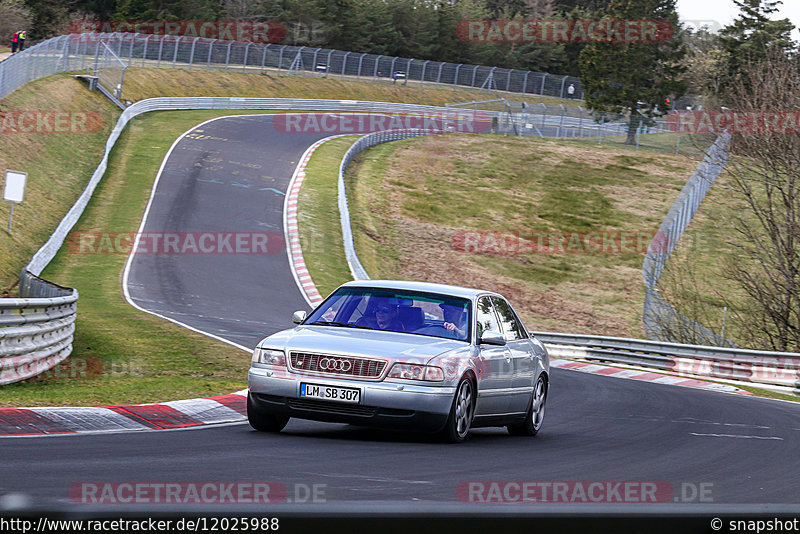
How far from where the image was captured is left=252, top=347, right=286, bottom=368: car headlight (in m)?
9.41

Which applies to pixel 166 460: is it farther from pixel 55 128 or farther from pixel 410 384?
pixel 55 128

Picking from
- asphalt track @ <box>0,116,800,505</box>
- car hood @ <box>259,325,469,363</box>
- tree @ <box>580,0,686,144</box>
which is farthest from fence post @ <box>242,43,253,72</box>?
car hood @ <box>259,325,469,363</box>

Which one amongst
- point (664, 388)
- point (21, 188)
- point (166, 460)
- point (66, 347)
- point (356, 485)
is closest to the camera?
point (356, 485)

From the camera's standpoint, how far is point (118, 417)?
999cm

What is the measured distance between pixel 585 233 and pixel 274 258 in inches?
814

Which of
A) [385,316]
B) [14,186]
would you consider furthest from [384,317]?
[14,186]

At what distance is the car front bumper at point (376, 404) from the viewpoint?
9172 mm

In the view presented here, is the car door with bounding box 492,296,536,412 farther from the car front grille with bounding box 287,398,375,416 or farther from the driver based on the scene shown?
the car front grille with bounding box 287,398,375,416

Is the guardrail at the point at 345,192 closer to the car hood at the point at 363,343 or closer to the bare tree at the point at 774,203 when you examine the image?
the bare tree at the point at 774,203

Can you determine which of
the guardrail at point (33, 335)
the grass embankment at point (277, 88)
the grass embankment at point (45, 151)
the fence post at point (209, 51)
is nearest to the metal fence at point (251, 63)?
the fence post at point (209, 51)

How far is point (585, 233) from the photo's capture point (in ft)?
168

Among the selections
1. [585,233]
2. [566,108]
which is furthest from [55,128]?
[566,108]

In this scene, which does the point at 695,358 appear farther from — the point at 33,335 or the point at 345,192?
the point at 345,192

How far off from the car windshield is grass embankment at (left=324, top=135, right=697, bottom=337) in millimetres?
26561
